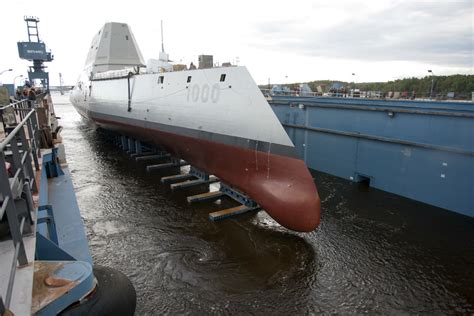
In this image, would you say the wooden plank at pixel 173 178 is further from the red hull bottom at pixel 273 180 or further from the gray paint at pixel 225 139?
the red hull bottom at pixel 273 180

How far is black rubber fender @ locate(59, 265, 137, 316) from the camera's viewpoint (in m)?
2.59

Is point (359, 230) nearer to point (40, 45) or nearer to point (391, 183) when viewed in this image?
point (391, 183)

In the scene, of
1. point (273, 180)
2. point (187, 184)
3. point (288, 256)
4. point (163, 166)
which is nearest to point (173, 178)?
point (187, 184)

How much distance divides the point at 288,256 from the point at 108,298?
480 cm

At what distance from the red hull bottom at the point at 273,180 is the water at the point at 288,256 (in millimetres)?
690

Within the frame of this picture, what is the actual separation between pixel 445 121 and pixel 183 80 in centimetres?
817

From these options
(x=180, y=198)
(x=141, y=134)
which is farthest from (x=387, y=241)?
(x=141, y=134)

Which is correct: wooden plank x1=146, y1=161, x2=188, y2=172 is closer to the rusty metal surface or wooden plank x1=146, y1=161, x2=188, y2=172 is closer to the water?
the water

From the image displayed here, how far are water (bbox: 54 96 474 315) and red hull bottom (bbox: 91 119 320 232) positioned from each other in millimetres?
690

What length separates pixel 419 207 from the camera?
956cm

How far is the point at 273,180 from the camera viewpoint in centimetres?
773

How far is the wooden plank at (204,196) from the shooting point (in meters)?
9.74

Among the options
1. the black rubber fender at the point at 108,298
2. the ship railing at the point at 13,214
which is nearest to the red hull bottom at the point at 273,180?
the black rubber fender at the point at 108,298

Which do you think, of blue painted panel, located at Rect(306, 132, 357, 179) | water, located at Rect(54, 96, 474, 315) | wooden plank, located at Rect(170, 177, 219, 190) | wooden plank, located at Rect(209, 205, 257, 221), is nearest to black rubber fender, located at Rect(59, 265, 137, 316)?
water, located at Rect(54, 96, 474, 315)
